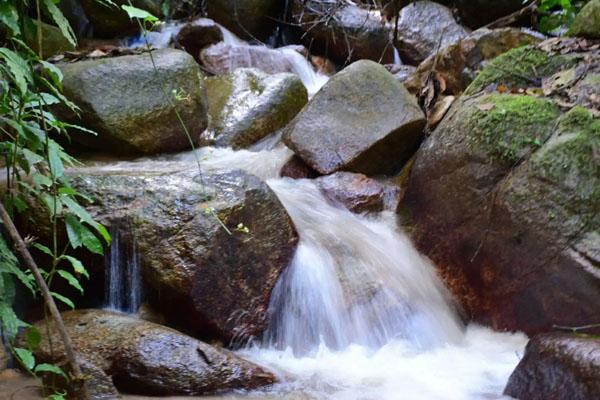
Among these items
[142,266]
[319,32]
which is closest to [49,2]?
[142,266]

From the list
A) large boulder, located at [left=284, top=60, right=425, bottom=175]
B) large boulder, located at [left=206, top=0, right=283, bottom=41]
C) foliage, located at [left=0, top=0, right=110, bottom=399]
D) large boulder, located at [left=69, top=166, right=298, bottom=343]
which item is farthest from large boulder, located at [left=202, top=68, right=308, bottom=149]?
foliage, located at [left=0, top=0, right=110, bottom=399]

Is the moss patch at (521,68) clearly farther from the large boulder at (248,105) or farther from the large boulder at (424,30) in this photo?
the large boulder at (424,30)

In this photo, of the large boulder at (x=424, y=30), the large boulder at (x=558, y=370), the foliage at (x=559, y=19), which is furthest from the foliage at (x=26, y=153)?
the large boulder at (x=424, y=30)

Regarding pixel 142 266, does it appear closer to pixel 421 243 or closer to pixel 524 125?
pixel 421 243

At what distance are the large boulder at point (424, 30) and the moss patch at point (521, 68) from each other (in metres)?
4.79

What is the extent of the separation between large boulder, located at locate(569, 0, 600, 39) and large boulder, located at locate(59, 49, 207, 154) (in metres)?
3.64

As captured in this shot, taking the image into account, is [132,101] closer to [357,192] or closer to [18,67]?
[357,192]

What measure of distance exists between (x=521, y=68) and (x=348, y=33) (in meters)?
5.43

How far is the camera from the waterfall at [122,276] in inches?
144

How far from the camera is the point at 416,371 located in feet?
11.7

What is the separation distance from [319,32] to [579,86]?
6322 mm

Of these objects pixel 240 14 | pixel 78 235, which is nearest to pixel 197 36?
pixel 240 14

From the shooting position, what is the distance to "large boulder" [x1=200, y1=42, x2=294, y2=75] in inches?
338

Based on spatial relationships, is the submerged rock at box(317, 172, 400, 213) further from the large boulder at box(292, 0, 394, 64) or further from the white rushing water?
the large boulder at box(292, 0, 394, 64)
